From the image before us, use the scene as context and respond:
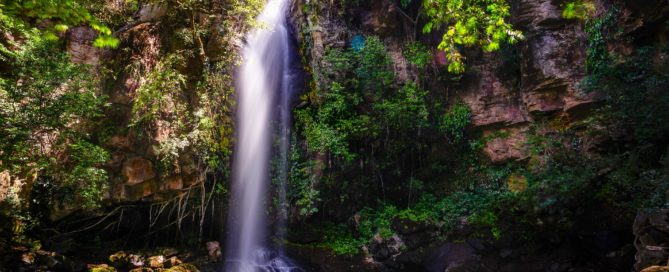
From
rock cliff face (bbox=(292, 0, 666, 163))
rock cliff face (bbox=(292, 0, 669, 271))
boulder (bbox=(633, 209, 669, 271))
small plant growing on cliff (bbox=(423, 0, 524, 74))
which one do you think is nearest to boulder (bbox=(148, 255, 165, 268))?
rock cliff face (bbox=(292, 0, 669, 271))

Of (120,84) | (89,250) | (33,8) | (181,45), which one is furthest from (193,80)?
(33,8)

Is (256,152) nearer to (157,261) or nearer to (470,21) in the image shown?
(157,261)

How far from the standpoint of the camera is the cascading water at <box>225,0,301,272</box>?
9.59 meters

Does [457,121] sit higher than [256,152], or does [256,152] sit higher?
[457,121]

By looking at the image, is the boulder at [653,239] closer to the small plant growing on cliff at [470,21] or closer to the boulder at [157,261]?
the small plant growing on cliff at [470,21]

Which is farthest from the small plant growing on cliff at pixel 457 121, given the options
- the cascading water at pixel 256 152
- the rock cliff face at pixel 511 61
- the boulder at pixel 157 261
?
the boulder at pixel 157 261

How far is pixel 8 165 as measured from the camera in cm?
542

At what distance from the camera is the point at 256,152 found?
10320mm

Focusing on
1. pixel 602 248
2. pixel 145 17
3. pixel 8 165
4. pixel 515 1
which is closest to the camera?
pixel 8 165

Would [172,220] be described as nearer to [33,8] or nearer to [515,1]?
[33,8]

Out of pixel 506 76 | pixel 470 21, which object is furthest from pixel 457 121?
pixel 470 21

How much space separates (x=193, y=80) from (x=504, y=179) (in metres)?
8.46

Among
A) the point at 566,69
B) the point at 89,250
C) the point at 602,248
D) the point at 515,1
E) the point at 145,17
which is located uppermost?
the point at 515,1

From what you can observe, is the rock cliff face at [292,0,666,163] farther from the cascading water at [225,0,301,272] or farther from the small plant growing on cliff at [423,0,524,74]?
the small plant growing on cliff at [423,0,524,74]
